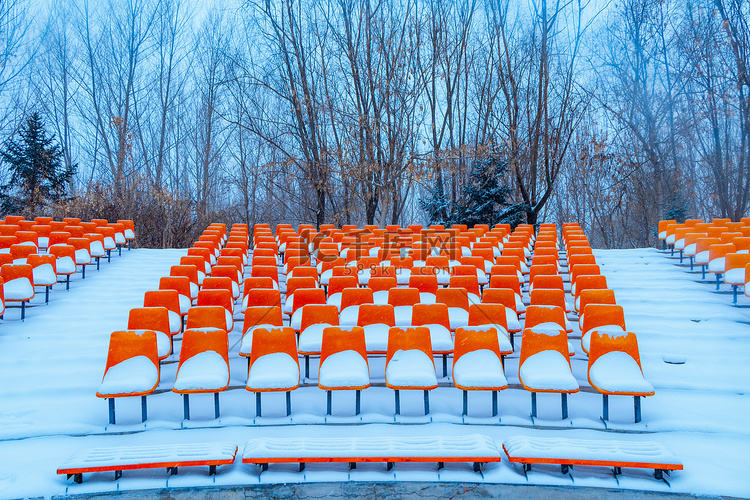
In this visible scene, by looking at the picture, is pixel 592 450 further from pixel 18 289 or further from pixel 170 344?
pixel 18 289

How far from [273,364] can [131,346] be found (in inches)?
51.0

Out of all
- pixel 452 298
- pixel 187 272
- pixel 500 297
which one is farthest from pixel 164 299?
pixel 500 297

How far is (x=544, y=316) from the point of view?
526cm

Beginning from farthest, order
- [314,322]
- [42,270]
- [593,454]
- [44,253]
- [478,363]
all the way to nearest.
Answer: [44,253] → [42,270] → [314,322] → [478,363] → [593,454]

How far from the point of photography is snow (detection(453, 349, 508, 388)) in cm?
451

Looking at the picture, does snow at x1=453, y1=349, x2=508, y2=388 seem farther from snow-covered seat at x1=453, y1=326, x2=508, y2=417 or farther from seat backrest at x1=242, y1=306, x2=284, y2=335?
seat backrest at x1=242, y1=306, x2=284, y2=335

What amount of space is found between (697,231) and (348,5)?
440 inches

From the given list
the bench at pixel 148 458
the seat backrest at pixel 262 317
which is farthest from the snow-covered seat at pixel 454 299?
the bench at pixel 148 458

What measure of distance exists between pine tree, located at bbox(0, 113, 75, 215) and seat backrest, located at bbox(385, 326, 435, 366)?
14829mm

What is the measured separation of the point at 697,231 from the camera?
9422mm

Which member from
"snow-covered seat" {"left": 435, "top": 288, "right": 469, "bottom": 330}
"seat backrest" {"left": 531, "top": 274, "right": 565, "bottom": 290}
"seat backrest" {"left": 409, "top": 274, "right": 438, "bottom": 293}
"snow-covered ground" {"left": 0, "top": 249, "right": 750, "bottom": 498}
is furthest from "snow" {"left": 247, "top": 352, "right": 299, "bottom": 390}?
"seat backrest" {"left": 531, "top": 274, "right": 565, "bottom": 290}

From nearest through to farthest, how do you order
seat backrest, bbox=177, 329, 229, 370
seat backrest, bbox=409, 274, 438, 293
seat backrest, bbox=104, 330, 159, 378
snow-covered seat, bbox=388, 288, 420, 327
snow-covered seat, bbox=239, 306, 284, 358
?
seat backrest, bbox=104, 330, 159, 378
seat backrest, bbox=177, 329, 229, 370
snow-covered seat, bbox=239, 306, 284, 358
snow-covered seat, bbox=388, 288, 420, 327
seat backrest, bbox=409, 274, 438, 293

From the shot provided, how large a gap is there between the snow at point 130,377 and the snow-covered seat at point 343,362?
1.49 metres

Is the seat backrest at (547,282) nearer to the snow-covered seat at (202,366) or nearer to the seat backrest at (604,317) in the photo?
the seat backrest at (604,317)
